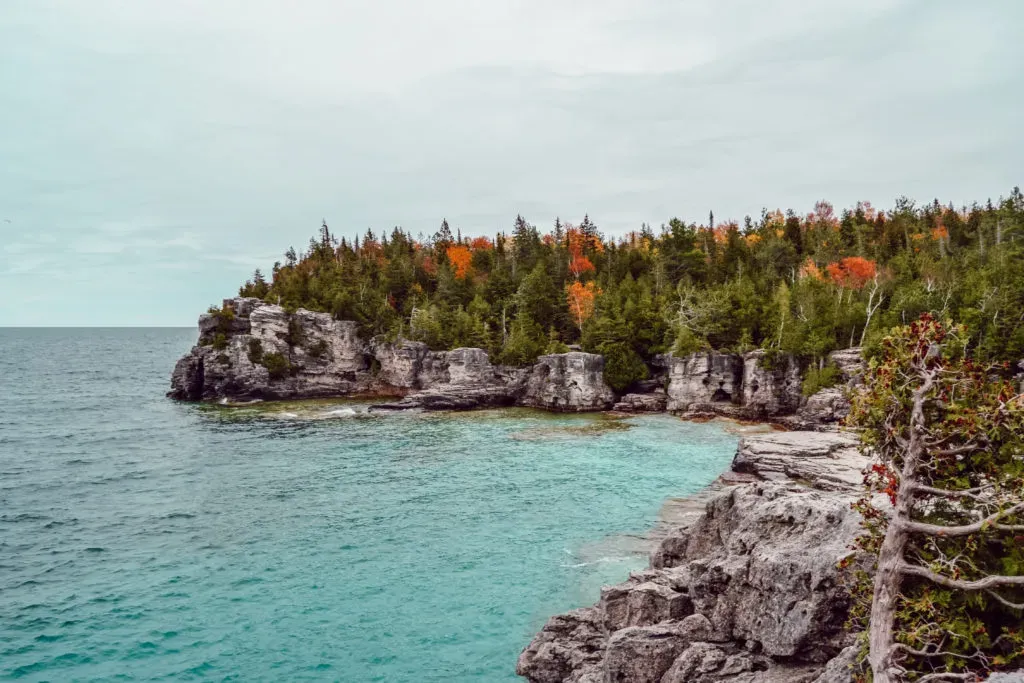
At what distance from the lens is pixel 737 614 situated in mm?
15539

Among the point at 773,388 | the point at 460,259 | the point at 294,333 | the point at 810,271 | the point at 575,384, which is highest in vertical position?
the point at 460,259

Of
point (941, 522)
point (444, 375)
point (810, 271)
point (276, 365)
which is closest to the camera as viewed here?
point (941, 522)

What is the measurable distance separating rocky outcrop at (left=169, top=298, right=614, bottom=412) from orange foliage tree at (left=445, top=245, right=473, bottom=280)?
87.0ft

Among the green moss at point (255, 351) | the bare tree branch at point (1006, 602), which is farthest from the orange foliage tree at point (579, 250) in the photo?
the bare tree branch at point (1006, 602)

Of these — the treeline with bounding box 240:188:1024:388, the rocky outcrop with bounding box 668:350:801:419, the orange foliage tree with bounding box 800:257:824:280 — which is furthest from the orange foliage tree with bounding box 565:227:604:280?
the rocky outcrop with bounding box 668:350:801:419

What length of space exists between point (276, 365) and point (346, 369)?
10.7m

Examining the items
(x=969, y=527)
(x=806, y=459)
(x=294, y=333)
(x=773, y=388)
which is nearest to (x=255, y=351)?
(x=294, y=333)

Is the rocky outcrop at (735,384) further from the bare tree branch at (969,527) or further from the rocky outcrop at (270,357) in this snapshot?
the bare tree branch at (969,527)

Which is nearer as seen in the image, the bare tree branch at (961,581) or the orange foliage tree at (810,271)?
the bare tree branch at (961,581)

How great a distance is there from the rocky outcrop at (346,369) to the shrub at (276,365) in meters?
0.14

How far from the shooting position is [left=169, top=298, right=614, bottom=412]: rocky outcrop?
75.7m

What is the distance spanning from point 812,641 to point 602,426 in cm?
5038

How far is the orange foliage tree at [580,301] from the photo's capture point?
89912 millimetres

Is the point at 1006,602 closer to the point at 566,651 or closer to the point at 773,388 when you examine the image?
the point at 566,651
